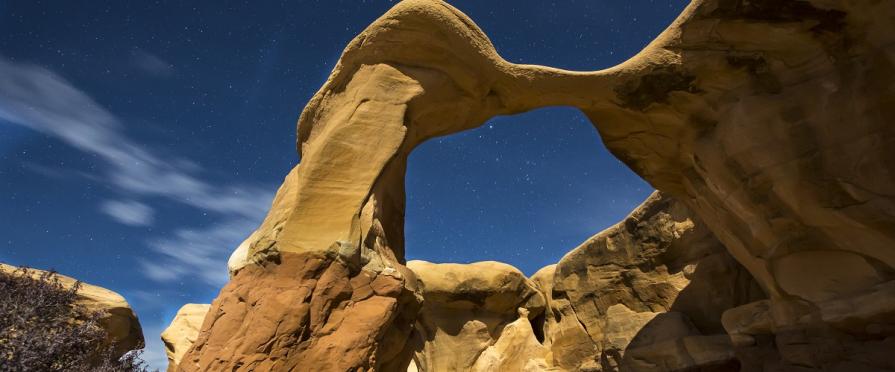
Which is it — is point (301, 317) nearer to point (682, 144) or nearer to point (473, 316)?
point (682, 144)

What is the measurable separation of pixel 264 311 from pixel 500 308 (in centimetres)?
1140

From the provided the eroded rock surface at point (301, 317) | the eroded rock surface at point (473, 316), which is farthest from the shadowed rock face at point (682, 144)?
the eroded rock surface at point (473, 316)

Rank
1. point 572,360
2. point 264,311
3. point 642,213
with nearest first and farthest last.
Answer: point 264,311, point 642,213, point 572,360

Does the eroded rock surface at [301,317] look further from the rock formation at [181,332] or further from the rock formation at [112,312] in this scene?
the rock formation at [181,332]

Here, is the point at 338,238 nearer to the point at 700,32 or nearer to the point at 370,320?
the point at 370,320

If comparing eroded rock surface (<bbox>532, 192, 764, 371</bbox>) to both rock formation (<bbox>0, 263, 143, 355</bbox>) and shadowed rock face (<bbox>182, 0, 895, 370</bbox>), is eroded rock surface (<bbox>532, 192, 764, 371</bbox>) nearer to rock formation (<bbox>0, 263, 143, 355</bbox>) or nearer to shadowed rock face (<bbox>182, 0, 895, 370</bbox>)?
shadowed rock face (<bbox>182, 0, 895, 370</bbox>)

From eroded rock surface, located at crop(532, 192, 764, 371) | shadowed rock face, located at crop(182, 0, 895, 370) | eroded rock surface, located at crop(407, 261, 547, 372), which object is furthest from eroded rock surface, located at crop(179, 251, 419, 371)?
eroded rock surface, located at crop(407, 261, 547, 372)

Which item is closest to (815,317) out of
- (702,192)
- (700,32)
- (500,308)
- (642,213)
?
(702,192)

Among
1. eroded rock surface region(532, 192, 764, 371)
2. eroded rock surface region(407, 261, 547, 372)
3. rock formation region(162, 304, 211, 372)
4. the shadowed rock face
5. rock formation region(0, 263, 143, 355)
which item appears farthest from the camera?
rock formation region(162, 304, 211, 372)

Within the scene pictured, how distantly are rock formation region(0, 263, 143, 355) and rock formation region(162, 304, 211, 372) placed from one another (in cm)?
193

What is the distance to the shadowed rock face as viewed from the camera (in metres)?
5.06

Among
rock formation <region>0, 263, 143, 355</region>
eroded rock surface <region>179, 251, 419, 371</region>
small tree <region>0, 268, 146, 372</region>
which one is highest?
rock formation <region>0, 263, 143, 355</region>

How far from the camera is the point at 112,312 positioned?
45.1 ft

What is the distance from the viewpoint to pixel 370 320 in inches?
191
